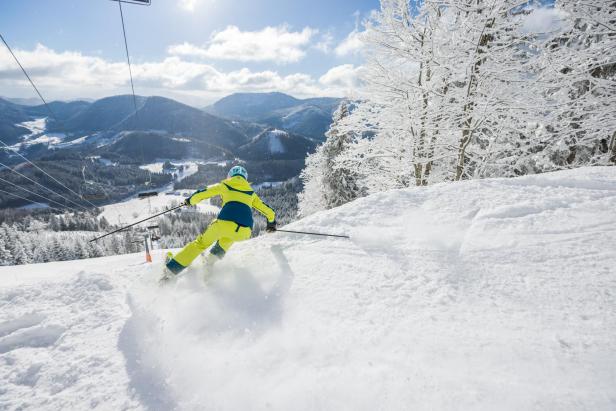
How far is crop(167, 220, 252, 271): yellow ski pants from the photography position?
4.23m

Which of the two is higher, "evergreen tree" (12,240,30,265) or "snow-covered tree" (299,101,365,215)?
Result: "snow-covered tree" (299,101,365,215)

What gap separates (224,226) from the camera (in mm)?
4457

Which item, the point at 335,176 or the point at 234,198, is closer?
the point at 234,198

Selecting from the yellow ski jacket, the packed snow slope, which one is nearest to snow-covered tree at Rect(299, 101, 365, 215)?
the yellow ski jacket

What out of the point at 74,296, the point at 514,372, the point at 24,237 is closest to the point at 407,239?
the point at 514,372

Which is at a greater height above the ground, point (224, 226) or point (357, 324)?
point (224, 226)

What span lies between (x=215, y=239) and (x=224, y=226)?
0.74ft

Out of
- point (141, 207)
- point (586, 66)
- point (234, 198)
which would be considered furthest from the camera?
point (141, 207)

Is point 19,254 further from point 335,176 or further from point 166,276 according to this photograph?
point 166,276

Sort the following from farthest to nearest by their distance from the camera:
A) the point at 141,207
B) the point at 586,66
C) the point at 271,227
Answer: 1. the point at 141,207
2. the point at 586,66
3. the point at 271,227

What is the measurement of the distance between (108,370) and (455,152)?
9695 millimetres

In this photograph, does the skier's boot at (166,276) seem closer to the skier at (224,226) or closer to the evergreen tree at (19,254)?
the skier at (224,226)

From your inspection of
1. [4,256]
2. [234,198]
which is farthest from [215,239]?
[4,256]

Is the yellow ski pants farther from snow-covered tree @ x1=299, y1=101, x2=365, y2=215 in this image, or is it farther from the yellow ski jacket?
snow-covered tree @ x1=299, y1=101, x2=365, y2=215
